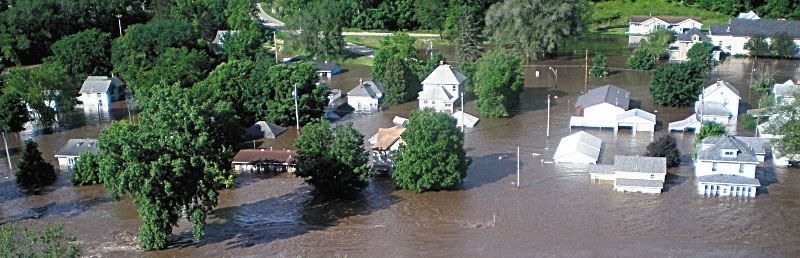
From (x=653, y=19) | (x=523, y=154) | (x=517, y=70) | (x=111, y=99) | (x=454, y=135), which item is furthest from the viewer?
(x=653, y=19)

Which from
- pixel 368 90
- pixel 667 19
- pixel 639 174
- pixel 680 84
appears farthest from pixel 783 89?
pixel 667 19

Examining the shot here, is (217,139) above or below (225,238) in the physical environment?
above

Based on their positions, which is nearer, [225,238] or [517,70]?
[225,238]

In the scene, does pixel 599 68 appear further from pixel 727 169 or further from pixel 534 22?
pixel 727 169

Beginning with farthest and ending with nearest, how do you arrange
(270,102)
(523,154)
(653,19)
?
(653,19), (270,102), (523,154)

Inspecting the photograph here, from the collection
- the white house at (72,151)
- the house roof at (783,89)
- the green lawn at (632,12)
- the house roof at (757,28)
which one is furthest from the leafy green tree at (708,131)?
the green lawn at (632,12)

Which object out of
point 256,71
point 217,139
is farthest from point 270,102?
point 217,139

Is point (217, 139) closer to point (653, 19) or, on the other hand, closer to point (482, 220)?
point (482, 220)
